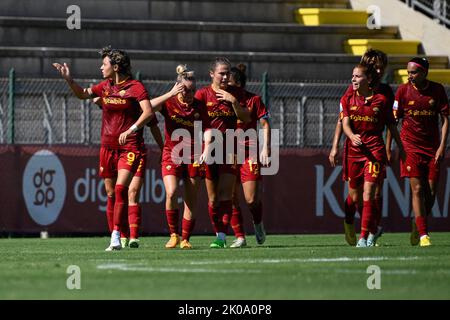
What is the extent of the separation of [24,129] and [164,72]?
4.69 metres

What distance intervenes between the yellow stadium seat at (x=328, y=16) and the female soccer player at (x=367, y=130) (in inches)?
530

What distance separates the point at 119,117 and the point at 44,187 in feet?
18.8

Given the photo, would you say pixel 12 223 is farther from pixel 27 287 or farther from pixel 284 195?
pixel 27 287

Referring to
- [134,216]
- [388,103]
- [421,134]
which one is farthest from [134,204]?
[421,134]

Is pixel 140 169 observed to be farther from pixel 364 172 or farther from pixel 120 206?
pixel 364 172

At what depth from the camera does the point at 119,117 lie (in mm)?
14469

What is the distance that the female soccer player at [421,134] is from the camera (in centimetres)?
1551

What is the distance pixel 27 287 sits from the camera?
9.19m

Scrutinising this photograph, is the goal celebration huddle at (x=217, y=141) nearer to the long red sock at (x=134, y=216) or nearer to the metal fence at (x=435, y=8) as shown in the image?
the long red sock at (x=134, y=216)

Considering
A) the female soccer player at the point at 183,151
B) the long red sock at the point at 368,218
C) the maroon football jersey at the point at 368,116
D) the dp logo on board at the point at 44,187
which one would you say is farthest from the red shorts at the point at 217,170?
the dp logo on board at the point at 44,187

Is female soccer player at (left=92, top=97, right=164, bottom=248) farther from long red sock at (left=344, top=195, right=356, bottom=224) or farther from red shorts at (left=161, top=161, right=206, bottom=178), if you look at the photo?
long red sock at (left=344, top=195, right=356, bottom=224)

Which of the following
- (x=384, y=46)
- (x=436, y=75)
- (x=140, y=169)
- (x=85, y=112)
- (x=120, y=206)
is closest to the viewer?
(x=120, y=206)

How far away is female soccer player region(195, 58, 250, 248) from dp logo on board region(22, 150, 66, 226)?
17.8 ft
